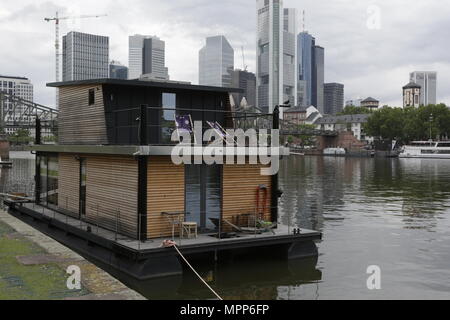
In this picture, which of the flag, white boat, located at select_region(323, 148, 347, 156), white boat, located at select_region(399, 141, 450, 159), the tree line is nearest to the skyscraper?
white boat, located at select_region(323, 148, 347, 156)

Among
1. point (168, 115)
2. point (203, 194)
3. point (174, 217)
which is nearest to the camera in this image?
point (174, 217)

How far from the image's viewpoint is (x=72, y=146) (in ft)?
71.8

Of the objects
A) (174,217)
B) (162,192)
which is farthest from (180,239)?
(162,192)

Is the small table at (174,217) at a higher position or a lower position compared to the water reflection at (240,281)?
higher

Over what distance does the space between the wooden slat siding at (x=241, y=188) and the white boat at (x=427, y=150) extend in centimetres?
13708

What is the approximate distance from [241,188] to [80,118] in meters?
8.06

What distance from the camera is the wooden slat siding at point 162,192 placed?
17.6m

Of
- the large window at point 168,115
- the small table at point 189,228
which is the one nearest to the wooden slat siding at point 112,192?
the small table at point 189,228

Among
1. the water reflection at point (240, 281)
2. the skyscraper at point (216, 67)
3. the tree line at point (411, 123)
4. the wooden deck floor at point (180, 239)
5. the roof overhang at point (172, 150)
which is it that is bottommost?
the water reflection at point (240, 281)

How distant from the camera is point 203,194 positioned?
62.1 ft

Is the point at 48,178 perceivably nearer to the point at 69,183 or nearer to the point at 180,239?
the point at 69,183

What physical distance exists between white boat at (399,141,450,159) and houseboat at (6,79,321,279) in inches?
5406

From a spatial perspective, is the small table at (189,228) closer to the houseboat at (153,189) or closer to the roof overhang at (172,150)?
the houseboat at (153,189)
